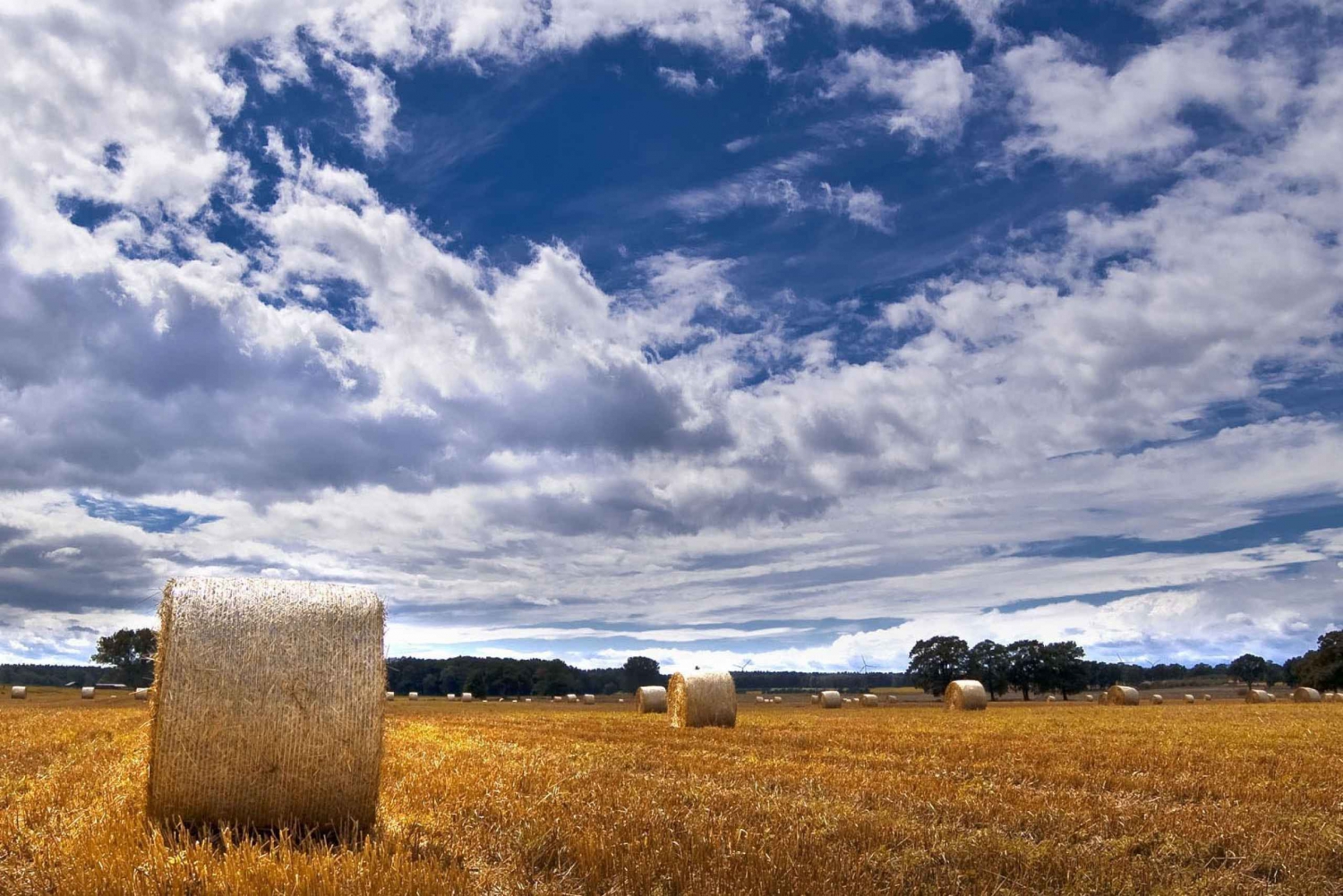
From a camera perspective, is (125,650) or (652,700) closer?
(652,700)

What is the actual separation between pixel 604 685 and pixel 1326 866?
110 meters

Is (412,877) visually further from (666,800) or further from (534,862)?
(666,800)

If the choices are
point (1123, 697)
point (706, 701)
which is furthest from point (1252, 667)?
point (706, 701)

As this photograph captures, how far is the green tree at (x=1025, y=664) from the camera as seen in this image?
91.1m

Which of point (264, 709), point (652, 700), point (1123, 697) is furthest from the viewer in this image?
point (1123, 697)

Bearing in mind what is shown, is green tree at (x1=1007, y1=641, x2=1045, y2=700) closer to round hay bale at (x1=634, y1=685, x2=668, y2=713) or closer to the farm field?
round hay bale at (x1=634, y1=685, x2=668, y2=713)

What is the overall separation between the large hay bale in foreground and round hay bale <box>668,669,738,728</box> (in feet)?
51.1

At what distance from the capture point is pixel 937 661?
96312mm

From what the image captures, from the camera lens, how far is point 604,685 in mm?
113938

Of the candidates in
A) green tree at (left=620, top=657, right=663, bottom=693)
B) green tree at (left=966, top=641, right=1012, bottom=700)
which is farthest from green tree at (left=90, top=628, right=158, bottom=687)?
green tree at (left=966, top=641, right=1012, bottom=700)

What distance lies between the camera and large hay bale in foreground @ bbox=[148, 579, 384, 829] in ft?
27.5

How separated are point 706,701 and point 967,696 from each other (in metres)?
19.5

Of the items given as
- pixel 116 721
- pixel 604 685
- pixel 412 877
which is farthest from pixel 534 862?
pixel 604 685

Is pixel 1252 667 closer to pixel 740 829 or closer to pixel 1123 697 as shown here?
pixel 1123 697
